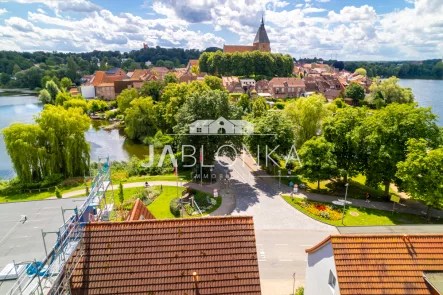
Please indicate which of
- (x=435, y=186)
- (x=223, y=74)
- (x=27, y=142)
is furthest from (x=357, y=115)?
(x=223, y=74)

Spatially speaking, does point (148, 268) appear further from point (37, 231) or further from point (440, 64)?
point (440, 64)

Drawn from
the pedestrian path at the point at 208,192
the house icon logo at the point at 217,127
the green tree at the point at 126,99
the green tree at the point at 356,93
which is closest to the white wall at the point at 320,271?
the pedestrian path at the point at 208,192

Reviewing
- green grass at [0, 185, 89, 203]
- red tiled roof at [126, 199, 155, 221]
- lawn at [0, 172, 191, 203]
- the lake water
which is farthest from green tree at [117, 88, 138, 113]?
red tiled roof at [126, 199, 155, 221]

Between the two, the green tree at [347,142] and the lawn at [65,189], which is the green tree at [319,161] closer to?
the green tree at [347,142]

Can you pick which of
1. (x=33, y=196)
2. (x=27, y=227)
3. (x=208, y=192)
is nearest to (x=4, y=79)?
(x=33, y=196)

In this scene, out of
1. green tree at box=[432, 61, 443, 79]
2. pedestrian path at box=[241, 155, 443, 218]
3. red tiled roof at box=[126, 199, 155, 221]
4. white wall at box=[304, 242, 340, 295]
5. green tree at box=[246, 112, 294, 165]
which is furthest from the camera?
green tree at box=[432, 61, 443, 79]

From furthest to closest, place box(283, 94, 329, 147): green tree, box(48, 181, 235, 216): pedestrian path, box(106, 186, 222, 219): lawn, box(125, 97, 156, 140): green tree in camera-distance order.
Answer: box(125, 97, 156, 140): green tree
box(283, 94, 329, 147): green tree
box(48, 181, 235, 216): pedestrian path
box(106, 186, 222, 219): lawn

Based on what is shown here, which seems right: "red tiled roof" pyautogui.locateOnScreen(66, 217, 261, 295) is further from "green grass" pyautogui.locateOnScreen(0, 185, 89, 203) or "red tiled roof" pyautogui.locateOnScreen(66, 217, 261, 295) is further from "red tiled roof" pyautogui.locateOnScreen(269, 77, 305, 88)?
"red tiled roof" pyautogui.locateOnScreen(269, 77, 305, 88)
